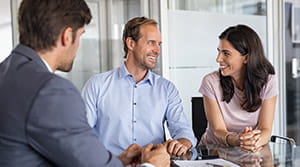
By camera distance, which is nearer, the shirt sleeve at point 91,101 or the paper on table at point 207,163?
the paper on table at point 207,163

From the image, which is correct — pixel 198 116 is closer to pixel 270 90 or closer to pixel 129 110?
pixel 270 90

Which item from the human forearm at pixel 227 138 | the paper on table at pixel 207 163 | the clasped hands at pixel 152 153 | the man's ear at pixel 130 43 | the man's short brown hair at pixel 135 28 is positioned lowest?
the paper on table at pixel 207 163

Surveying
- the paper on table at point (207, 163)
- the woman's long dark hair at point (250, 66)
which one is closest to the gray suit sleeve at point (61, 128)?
the paper on table at point (207, 163)

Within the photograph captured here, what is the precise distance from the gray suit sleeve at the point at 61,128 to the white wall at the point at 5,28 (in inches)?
84.9

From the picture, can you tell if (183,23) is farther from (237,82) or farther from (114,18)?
(237,82)

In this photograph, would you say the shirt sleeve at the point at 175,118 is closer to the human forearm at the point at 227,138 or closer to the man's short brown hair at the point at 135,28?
the human forearm at the point at 227,138

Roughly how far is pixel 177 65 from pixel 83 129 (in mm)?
2530

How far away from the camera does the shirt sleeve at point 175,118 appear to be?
7.07 feet

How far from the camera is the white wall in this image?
292 cm

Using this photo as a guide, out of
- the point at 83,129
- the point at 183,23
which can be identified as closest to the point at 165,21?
the point at 183,23

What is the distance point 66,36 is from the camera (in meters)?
1.11

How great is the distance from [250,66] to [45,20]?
63.8 inches

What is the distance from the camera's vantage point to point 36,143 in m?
1.00

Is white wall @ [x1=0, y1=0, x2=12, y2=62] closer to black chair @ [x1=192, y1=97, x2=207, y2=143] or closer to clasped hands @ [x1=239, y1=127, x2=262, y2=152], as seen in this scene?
black chair @ [x1=192, y1=97, x2=207, y2=143]
